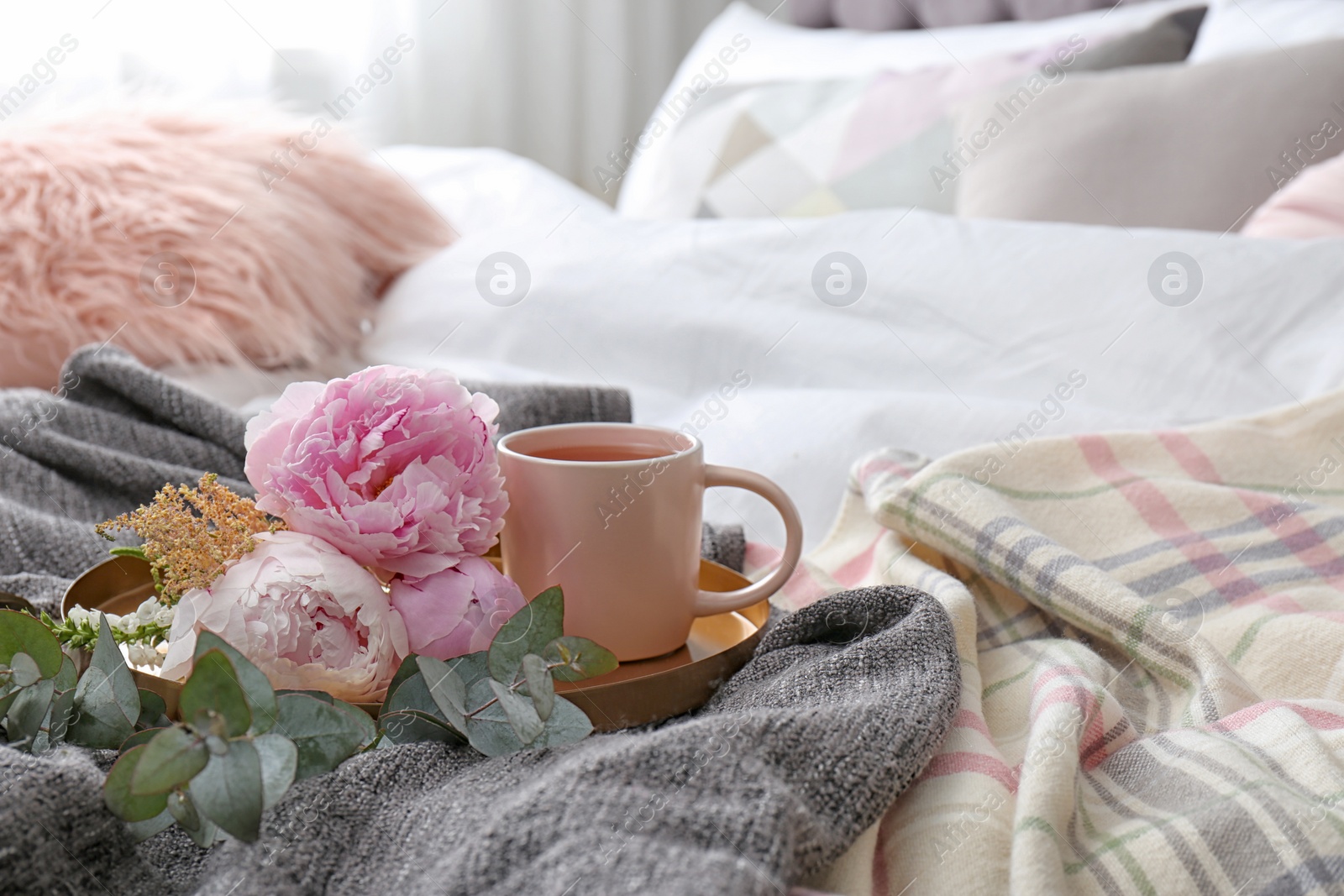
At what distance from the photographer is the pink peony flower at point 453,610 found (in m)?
0.41

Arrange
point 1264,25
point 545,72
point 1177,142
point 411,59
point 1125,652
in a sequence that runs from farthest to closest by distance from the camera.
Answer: point 545,72, point 411,59, point 1264,25, point 1177,142, point 1125,652

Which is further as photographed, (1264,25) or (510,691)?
(1264,25)

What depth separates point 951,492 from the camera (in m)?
0.59

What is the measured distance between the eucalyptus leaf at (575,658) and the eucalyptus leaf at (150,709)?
0.15 meters

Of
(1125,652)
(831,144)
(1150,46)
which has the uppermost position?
(1150,46)

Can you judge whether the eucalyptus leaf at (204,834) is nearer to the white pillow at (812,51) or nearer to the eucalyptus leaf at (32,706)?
the eucalyptus leaf at (32,706)

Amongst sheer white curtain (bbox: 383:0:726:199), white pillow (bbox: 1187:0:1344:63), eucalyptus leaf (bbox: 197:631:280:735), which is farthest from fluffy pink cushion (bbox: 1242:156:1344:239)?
sheer white curtain (bbox: 383:0:726:199)

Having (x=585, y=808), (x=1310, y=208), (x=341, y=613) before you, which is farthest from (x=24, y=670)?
(x=1310, y=208)

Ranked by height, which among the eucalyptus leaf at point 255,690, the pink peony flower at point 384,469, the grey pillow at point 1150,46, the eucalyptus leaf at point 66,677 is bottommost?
the eucalyptus leaf at point 66,677

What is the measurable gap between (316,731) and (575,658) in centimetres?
9

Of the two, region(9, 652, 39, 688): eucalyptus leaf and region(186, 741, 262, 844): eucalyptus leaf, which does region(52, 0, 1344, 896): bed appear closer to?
region(186, 741, 262, 844): eucalyptus leaf

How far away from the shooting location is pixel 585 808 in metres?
0.32

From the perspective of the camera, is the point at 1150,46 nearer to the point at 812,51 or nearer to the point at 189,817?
the point at 812,51

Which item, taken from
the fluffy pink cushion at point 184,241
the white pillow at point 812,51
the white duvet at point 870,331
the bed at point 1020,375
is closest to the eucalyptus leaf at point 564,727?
the bed at point 1020,375
